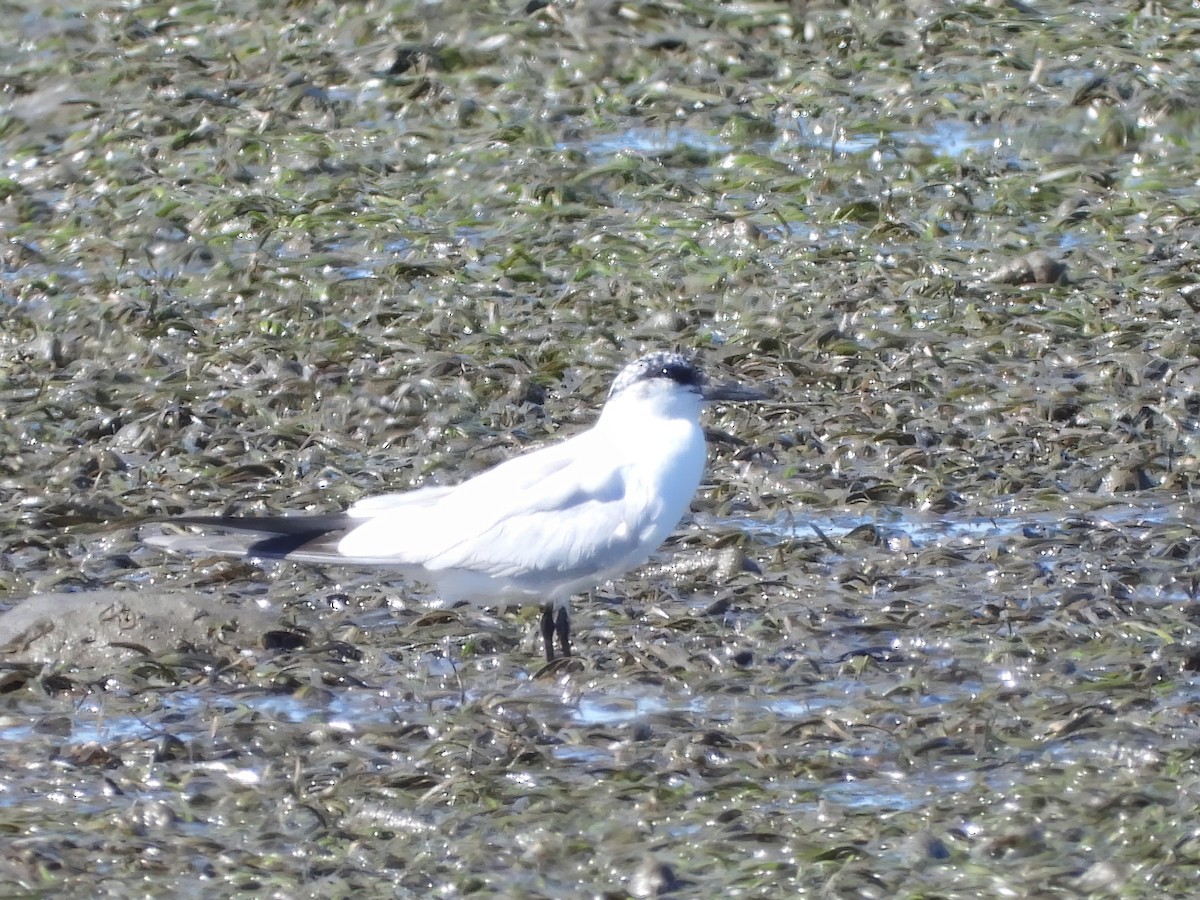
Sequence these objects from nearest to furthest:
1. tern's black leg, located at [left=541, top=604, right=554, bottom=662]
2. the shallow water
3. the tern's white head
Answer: the shallow water, tern's black leg, located at [left=541, top=604, right=554, bottom=662], the tern's white head

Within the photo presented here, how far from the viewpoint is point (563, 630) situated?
6031mm

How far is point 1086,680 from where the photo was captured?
18.8ft

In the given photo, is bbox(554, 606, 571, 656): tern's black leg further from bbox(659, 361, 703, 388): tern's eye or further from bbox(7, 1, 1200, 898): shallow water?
bbox(659, 361, 703, 388): tern's eye

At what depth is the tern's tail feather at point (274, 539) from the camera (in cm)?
601

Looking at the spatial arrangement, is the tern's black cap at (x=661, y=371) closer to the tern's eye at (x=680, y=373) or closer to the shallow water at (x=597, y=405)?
the tern's eye at (x=680, y=373)

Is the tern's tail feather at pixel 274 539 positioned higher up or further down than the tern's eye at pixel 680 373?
further down

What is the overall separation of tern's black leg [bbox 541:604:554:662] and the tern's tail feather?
0.59 metres

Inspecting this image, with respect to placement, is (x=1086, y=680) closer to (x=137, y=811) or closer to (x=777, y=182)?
(x=137, y=811)

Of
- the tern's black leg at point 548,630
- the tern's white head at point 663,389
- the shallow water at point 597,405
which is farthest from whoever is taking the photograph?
the tern's white head at point 663,389

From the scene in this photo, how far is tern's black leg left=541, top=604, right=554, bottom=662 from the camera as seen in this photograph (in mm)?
6000

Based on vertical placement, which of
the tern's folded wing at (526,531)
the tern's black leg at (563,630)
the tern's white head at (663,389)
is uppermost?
the tern's white head at (663,389)

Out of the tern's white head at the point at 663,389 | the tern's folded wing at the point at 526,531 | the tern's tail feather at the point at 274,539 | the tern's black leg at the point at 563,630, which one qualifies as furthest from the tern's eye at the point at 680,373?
the tern's tail feather at the point at 274,539

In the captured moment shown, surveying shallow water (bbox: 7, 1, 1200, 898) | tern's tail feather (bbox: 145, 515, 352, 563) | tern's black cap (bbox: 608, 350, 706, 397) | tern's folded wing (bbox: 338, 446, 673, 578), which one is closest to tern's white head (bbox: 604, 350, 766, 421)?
tern's black cap (bbox: 608, 350, 706, 397)

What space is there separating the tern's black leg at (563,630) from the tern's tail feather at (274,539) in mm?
630
